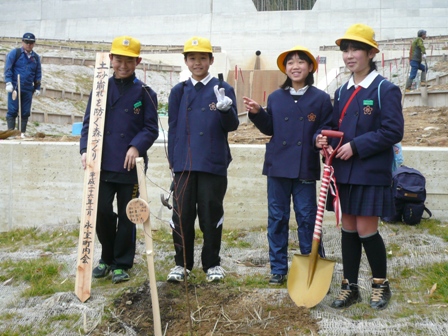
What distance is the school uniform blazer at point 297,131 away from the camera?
12.9ft

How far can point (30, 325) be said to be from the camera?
3.66m

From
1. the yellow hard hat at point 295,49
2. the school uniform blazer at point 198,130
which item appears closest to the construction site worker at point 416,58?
the yellow hard hat at point 295,49

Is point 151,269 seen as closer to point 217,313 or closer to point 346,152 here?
point 217,313

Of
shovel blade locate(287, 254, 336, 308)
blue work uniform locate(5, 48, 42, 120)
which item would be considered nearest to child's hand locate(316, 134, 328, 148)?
shovel blade locate(287, 254, 336, 308)

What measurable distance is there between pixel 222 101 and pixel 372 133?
944 mm

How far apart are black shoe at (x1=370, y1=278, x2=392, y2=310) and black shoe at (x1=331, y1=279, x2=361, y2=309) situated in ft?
0.39

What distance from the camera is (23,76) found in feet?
30.0

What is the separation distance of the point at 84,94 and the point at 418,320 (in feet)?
49.9

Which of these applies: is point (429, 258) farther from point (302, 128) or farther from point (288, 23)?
point (288, 23)

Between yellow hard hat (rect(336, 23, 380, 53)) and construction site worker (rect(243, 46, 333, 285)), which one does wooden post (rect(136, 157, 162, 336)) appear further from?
yellow hard hat (rect(336, 23, 380, 53))

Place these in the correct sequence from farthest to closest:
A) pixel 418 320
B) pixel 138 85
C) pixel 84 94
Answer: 1. pixel 84 94
2. pixel 138 85
3. pixel 418 320

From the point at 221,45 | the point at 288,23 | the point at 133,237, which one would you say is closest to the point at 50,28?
the point at 221,45

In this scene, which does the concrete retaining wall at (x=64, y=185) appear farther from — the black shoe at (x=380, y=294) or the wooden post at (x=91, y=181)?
the black shoe at (x=380, y=294)

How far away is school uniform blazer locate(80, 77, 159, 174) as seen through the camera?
4.20 meters
